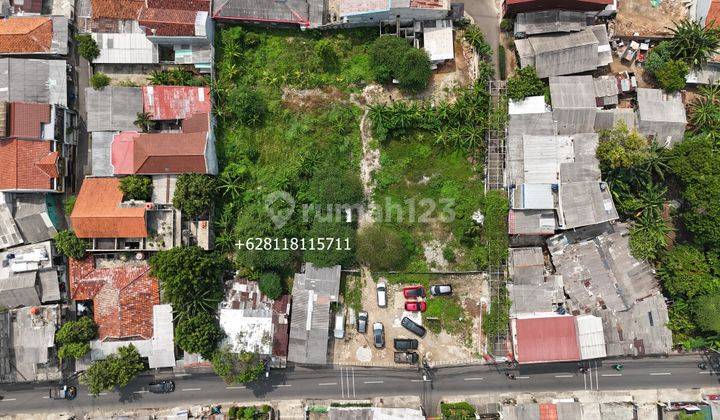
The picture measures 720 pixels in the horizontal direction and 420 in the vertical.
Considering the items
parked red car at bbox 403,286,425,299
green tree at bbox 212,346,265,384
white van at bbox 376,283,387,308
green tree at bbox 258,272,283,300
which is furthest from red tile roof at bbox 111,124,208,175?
parked red car at bbox 403,286,425,299

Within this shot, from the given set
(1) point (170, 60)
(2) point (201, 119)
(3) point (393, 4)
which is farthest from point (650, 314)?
(1) point (170, 60)

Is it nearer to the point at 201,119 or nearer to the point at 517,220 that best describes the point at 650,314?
the point at 517,220

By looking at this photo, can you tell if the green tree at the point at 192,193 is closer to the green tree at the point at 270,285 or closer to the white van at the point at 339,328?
the green tree at the point at 270,285

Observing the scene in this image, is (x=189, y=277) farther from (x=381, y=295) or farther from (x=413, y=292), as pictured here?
(x=413, y=292)

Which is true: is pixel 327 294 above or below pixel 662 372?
above

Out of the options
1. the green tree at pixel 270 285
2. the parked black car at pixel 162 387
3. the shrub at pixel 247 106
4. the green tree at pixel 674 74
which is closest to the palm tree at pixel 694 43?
the green tree at pixel 674 74
